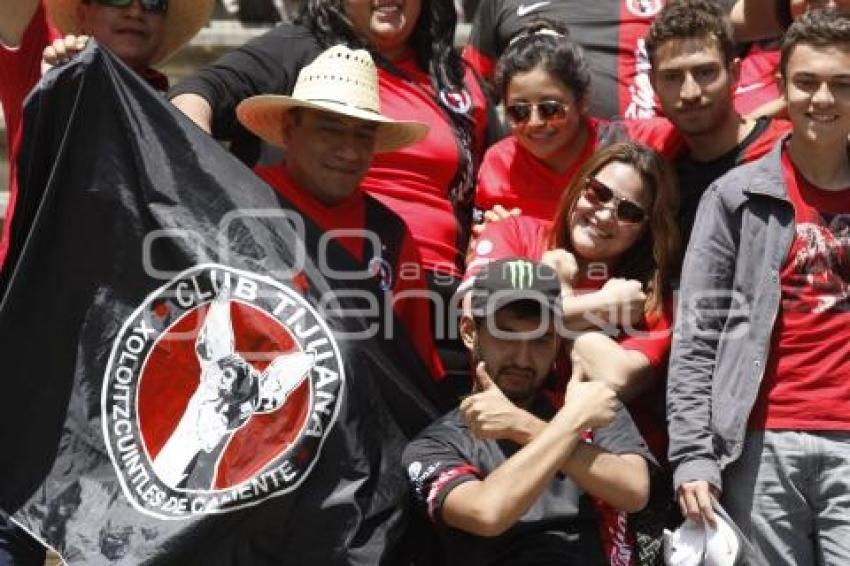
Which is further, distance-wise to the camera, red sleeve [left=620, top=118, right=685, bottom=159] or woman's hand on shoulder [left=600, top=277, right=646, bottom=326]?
red sleeve [left=620, top=118, right=685, bottom=159]

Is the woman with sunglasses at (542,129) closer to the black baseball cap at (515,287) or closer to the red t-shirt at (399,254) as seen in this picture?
the red t-shirt at (399,254)

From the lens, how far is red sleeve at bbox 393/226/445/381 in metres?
5.27

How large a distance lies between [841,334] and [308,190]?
5.23 feet

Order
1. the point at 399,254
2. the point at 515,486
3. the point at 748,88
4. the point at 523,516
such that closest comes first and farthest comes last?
1. the point at 515,486
2. the point at 523,516
3. the point at 399,254
4. the point at 748,88

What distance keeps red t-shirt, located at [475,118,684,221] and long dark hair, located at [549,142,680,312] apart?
0.91 ft

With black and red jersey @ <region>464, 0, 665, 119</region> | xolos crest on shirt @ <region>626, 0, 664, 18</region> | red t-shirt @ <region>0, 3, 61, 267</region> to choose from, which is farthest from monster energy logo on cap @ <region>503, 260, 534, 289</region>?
xolos crest on shirt @ <region>626, 0, 664, 18</region>

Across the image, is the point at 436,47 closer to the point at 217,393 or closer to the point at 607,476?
the point at 217,393

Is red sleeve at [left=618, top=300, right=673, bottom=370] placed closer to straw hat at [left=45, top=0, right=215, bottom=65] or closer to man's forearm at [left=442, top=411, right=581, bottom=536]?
man's forearm at [left=442, top=411, right=581, bottom=536]

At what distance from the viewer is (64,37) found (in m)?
5.16

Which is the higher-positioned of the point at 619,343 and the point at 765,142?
the point at 765,142

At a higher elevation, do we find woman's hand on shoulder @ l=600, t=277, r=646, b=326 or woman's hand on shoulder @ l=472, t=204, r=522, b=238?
woman's hand on shoulder @ l=472, t=204, r=522, b=238

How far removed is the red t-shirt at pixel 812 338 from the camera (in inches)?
193

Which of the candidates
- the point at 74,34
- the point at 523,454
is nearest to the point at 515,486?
the point at 523,454

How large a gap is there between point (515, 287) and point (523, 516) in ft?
2.10
